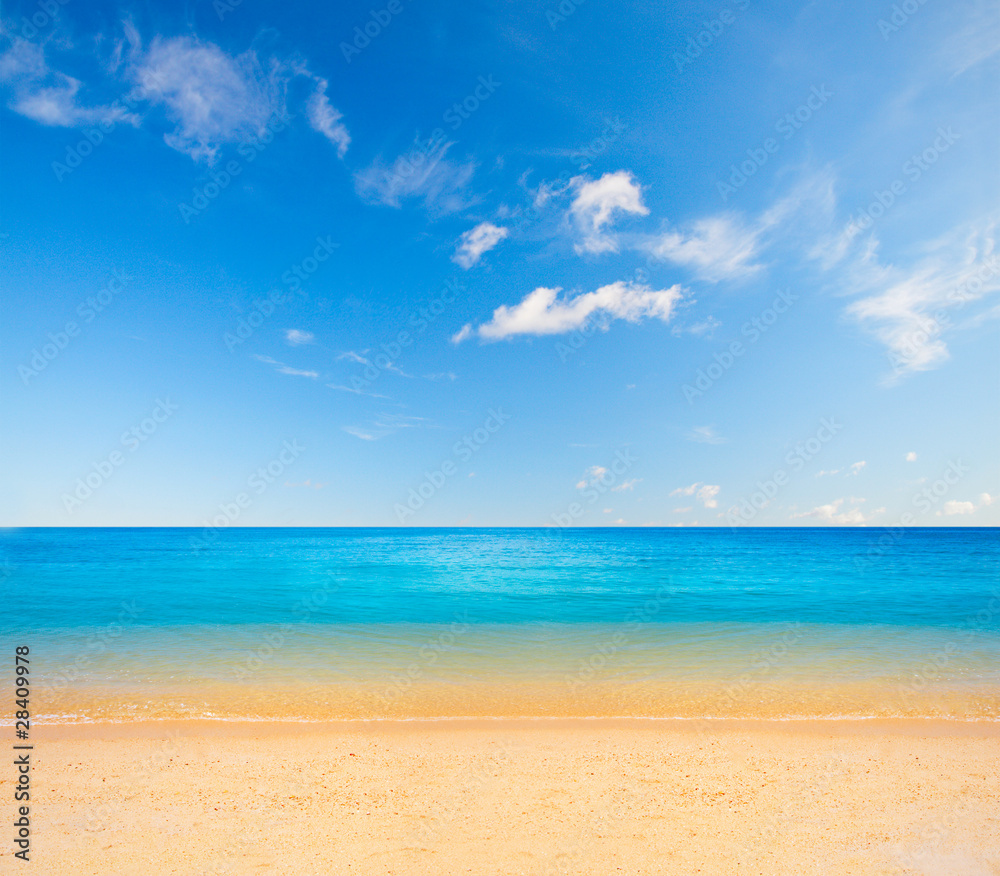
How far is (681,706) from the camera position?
10.0 metres

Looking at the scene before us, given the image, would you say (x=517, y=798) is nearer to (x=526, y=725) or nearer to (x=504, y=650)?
(x=526, y=725)

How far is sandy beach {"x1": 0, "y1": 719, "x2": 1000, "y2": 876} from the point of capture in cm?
514

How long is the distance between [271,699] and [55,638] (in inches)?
426

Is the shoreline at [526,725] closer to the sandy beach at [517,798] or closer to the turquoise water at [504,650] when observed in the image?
the sandy beach at [517,798]

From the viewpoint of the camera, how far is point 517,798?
6277mm

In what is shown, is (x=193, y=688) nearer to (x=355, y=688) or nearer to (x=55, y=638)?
(x=355, y=688)

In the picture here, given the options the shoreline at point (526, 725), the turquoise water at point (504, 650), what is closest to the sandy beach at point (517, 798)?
the shoreline at point (526, 725)

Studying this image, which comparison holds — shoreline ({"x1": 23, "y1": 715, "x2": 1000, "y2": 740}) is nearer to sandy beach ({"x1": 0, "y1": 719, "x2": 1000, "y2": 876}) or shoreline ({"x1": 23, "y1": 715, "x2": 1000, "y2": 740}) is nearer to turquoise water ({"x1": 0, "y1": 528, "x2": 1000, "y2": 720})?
sandy beach ({"x1": 0, "y1": 719, "x2": 1000, "y2": 876})

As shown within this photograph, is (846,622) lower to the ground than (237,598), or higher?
lower

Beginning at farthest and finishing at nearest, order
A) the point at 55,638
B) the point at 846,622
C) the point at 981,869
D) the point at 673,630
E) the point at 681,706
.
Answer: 1. the point at 846,622
2. the point at 673,630
3. the point at 55,638
4. the point at 681,706
5. the point at 981,869

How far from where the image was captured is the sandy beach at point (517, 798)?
16.9ft

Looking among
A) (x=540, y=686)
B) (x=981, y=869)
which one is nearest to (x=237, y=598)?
(x=540, y=686)

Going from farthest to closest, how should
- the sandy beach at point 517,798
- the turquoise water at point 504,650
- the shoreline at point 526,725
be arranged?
1. the turquoise water at point 504,650
2. the shoreline at point 526,725
3. the sandy beach at point 517,798

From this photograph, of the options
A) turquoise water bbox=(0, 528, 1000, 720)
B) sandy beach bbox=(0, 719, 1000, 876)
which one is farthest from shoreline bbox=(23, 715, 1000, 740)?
turquoise water bbox=(0, 528, 1000, 720)
